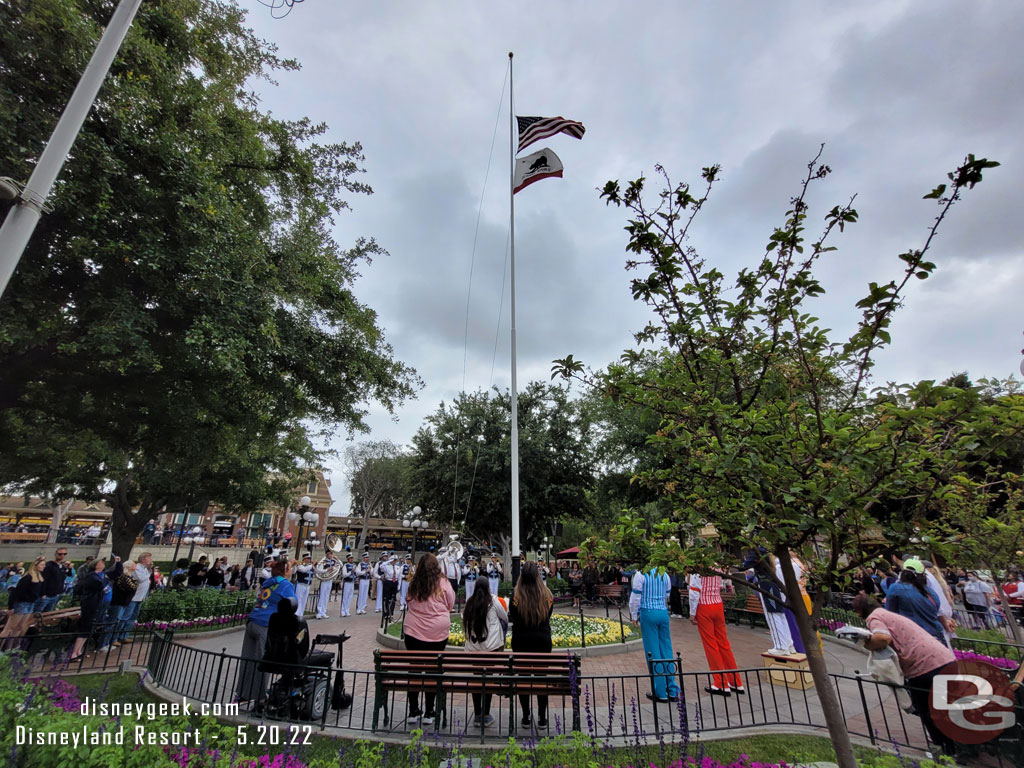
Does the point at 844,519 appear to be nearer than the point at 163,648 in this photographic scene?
Yes

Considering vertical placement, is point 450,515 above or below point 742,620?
above

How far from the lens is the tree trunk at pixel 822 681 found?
3080mm

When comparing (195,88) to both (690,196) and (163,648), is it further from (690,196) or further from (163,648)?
(163,648)

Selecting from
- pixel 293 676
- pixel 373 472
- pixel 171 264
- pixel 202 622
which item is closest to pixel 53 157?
pixel 171 264

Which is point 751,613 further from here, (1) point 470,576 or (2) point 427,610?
(2) point 427,610

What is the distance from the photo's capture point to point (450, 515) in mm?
26984

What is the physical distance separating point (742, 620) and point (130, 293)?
711 inches

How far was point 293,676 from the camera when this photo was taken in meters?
5.86

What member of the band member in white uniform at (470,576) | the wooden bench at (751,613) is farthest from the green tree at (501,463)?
the wooden bench at (751,613)

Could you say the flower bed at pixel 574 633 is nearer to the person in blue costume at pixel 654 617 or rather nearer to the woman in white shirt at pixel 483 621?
the person in blue costume at pixel 654 617

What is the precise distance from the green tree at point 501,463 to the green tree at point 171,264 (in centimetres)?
1429

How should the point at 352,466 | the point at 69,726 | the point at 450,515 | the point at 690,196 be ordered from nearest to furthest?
the point at 69,726, the point at 690,196, the point at 450,515, the point at 352,466

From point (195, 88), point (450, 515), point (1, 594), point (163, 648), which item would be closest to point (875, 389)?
point (163, 648)

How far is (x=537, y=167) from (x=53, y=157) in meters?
8.96
